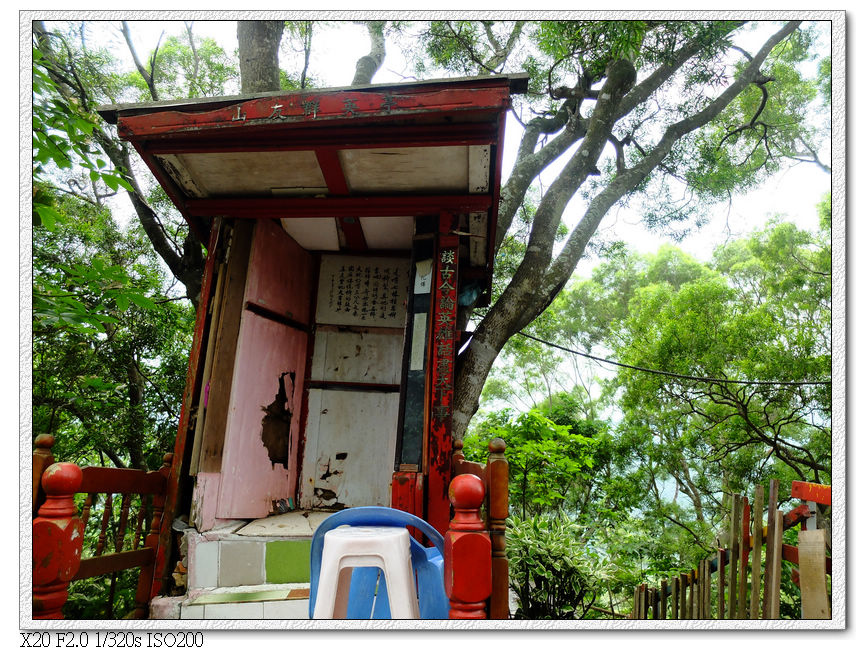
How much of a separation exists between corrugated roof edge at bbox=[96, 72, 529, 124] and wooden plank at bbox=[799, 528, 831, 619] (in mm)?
2329

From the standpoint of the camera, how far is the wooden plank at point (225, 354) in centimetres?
308

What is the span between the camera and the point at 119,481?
8.50 ft

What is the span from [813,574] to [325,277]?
3451mm

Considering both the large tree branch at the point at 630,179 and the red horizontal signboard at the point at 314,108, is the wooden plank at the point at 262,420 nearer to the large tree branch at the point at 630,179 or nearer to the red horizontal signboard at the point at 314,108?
the red horizontal signboard at the point at 314,108

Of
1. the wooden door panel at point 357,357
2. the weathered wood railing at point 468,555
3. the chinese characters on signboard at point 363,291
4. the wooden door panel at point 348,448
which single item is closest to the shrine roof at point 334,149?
the chinese characters on signboard at point 363,291

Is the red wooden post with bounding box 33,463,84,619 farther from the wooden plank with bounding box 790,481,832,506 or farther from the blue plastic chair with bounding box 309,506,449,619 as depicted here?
the wooden plank with bounding box 790,481,832,506

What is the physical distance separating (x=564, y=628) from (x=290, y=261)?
2898 mm

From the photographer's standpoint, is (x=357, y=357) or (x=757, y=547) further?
(x=357, y=357)

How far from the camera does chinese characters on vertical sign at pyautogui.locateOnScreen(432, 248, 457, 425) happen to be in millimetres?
2975

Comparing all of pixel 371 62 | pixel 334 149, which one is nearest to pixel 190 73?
pixel 371 62

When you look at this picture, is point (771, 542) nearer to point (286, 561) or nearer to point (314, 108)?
point (286, 561)

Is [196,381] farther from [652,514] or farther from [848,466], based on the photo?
[652,514]

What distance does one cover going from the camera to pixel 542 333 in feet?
32.7

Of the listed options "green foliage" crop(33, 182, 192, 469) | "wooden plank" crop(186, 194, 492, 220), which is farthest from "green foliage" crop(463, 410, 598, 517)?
"wooden plank" crop(186, 194, 492, 220)
